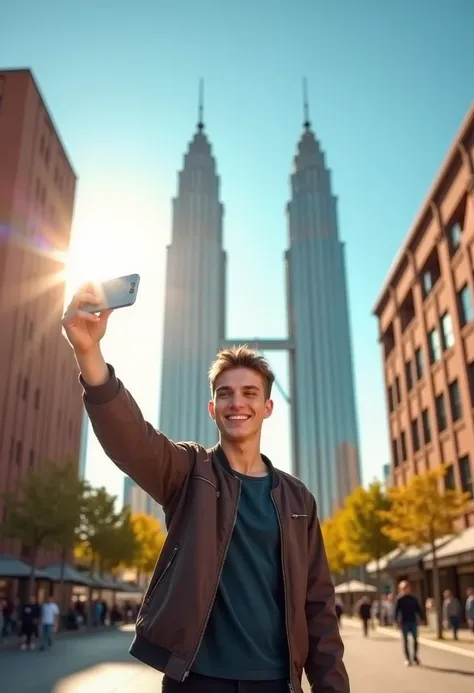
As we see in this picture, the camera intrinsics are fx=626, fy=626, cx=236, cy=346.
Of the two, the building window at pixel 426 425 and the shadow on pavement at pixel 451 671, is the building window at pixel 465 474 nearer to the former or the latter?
the building window at pixel 426 425

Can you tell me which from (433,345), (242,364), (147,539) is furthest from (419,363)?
(147,539)

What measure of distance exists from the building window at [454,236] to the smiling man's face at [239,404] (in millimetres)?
30381

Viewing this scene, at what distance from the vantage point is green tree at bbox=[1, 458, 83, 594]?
29.7 meters

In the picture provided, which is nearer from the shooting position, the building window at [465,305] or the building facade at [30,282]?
the building window at [465,305]

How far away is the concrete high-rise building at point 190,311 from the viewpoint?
128500 mm

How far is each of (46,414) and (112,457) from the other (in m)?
44.8

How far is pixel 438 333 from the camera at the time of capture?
3244 cm

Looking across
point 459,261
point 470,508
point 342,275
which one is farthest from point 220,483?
point 342,275

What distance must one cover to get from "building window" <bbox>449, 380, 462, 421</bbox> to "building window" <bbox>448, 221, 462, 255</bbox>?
6607 millimetres

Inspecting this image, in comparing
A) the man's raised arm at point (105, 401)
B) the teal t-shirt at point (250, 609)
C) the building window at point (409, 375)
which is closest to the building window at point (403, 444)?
the building window at point (409, 375)

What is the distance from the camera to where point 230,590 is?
7.30ft

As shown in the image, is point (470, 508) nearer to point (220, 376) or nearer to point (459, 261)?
point (459, 261)

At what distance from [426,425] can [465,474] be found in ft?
21.3

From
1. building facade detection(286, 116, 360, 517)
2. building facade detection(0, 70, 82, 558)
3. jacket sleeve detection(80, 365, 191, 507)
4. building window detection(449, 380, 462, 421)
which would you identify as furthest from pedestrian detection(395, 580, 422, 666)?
building facade detection(286, 116, 360, 517)
